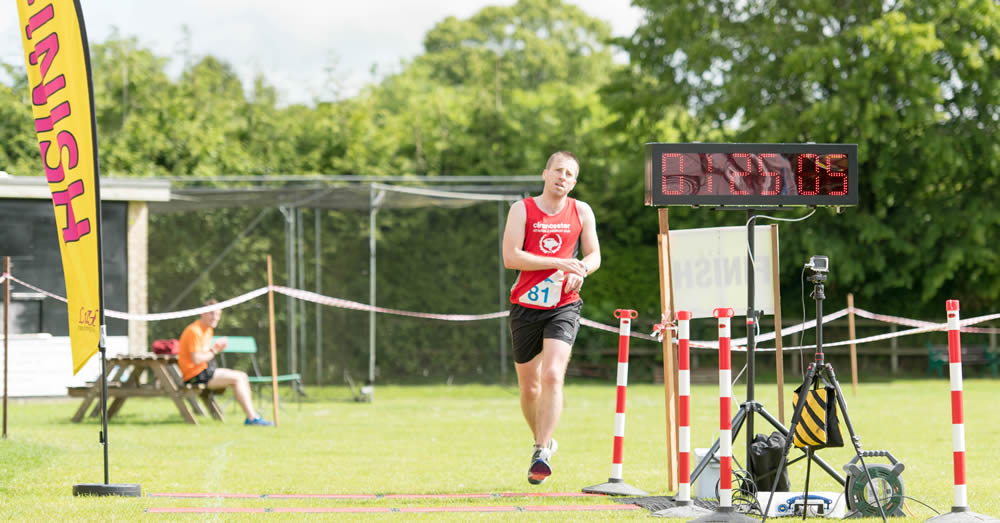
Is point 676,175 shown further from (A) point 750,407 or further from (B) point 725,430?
(B) point 725,430

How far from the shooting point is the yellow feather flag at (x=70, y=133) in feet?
22.7

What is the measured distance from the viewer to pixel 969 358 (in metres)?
24.2

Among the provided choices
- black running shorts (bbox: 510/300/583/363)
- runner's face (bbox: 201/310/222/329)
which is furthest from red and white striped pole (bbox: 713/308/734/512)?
runner's face (bbox: 201/310/222/329)

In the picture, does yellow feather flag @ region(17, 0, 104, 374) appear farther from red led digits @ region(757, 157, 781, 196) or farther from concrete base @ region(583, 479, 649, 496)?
red led digits @ region(757, 157, 781, 196)

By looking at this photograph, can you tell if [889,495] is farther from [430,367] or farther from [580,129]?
[580,129]

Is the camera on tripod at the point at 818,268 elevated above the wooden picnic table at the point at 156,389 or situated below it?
above

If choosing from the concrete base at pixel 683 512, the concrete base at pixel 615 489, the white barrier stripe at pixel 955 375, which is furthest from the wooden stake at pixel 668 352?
the white barrier stripe at pixel 955 375

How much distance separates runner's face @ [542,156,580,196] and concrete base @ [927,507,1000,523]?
2.87 meters

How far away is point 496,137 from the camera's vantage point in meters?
25.9

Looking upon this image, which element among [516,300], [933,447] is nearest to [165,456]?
[516,300]

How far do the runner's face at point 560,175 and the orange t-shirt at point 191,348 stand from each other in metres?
6.99

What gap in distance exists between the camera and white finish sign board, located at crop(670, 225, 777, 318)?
7547mm

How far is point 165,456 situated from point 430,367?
1385cm

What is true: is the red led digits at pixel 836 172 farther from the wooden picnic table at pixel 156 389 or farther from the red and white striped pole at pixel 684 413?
the wooden picnic table at pixel 156 389
